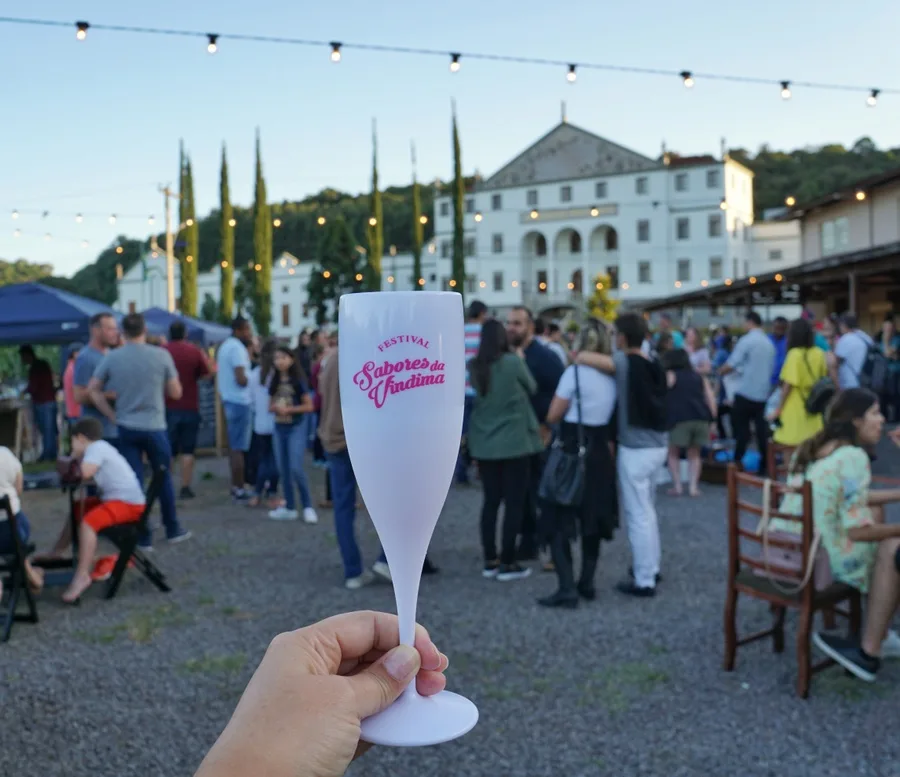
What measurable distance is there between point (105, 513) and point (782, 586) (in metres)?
3.97

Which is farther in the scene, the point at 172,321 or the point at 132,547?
the point at 172,321

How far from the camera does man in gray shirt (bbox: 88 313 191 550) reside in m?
6.24

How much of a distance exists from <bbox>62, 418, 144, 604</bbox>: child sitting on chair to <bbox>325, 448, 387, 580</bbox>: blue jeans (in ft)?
4.25

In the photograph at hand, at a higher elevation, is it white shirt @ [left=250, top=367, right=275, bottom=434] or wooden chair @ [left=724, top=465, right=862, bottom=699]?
white shirt @ [left=250, top=367, right=275, bottom=434]

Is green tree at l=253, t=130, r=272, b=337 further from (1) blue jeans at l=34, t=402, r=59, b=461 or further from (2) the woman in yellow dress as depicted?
(2) the woman in yellow dress

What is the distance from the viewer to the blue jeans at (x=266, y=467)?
8.23 m

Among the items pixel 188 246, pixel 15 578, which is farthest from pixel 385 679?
pixel 188 246

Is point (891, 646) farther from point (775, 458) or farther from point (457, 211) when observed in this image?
point (457, 211)

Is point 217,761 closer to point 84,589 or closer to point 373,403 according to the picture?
point 373,403

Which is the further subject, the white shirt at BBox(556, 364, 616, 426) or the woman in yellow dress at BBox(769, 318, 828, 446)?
the woman in yellow dress at BBox(769, 318, 828, 446)

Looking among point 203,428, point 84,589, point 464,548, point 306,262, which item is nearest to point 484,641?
point 464,548

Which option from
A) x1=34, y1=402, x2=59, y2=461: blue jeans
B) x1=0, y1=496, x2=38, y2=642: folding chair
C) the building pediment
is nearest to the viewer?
x1=0, y1=496, x2=38, y2=642: folding chair

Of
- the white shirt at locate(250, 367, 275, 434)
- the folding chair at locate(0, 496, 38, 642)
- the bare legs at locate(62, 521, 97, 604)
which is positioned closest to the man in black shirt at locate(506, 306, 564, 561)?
the white shirt at locate(250, 367, 275, 434)

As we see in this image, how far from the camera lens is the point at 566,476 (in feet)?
15.3
